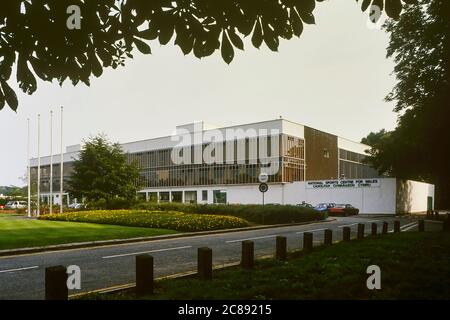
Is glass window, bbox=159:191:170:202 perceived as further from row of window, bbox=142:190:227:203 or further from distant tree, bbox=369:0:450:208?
distant tree, bbox=369:0:450:208

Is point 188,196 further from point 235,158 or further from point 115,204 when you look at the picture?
point 115,204

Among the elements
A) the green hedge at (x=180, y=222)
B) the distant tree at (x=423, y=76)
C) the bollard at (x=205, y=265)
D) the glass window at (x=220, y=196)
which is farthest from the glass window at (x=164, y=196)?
the bollard at (x=205, y=265)

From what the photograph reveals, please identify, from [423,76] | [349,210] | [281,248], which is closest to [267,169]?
[349,210]

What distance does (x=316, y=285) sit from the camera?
21.6 feet

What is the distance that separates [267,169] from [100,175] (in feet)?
76.4

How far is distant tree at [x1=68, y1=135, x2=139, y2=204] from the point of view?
112 ft

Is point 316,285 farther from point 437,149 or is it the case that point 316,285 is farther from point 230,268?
point 437,149

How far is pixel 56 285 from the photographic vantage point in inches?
197

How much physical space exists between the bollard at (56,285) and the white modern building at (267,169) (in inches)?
1444

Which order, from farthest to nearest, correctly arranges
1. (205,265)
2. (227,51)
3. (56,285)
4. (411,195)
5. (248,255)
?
(411,195) < (248,255) < (205,265) < (56,285) < (227,51)

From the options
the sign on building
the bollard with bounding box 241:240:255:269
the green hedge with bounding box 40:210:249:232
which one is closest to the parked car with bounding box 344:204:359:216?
the sign on building

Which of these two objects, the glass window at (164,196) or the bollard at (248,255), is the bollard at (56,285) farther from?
the glass window at (164,196)

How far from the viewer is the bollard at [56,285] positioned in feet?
16.4
